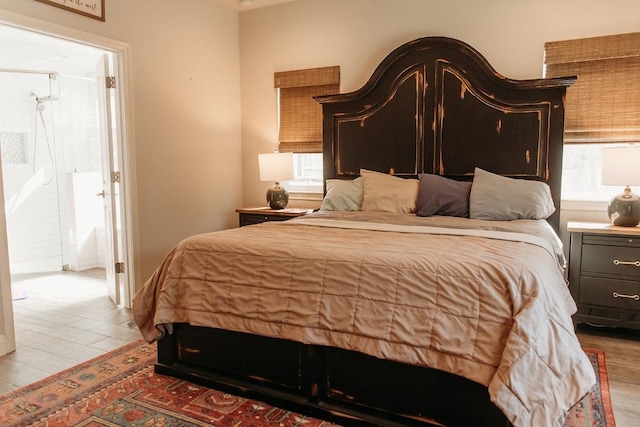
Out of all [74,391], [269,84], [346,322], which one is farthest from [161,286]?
[269,84]

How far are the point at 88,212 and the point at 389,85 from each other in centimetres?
384

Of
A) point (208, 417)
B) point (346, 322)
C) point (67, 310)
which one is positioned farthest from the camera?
point (67, 310)

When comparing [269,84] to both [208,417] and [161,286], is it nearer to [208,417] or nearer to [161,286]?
[161,286]

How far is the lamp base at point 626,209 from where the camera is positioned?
305 cm

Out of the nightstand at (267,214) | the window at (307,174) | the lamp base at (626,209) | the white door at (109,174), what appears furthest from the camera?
the window at (307,174)

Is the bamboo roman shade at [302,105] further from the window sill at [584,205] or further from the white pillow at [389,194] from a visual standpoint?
the window sill at [584,205]

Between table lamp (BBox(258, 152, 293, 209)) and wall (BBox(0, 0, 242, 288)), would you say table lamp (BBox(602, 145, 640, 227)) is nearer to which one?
table lamp (BBox(258, 152, 293, 209))

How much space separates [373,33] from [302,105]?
3.09 feet

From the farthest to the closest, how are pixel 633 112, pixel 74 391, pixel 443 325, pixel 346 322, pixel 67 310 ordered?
pixel 67 310
pixel 633 112
pixel 74 391
pixel 346 322
pixel 443 325

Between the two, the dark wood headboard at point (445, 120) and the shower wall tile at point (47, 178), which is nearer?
the dark wood headboard at point (445, 120)

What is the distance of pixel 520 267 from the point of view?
1.74 meters

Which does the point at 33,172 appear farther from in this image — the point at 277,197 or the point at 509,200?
the point at 509,200

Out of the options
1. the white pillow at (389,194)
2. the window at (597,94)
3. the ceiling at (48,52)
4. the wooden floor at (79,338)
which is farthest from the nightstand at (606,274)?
the ceiling at (48,52)

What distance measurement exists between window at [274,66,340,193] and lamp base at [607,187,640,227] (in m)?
2.46
